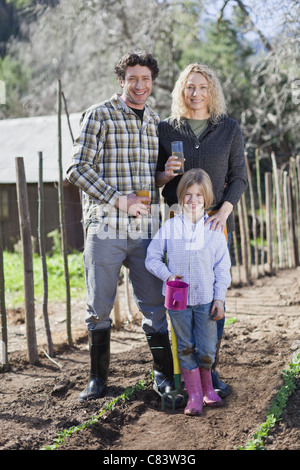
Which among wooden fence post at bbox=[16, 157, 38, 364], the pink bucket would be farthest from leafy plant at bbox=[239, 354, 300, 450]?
wooden fence post at bbox=[16, 157, 38, 364]

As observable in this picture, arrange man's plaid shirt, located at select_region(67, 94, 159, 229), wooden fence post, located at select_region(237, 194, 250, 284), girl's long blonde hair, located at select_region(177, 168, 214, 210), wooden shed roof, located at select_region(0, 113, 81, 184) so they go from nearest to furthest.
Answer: girl's long blonde hair, located at select_region(177, 168, 214, 210), man's plaid shirt, located at select_region(67, 94, 159, 229), wooden fence post, located at select_region(237, 194, 250, 284), wooden shed roof, located at select_region(0, 113, 81, 184)

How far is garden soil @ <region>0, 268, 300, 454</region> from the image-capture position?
2.74 meters

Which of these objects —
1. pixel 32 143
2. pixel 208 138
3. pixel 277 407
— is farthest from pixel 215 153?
pixel 32 143

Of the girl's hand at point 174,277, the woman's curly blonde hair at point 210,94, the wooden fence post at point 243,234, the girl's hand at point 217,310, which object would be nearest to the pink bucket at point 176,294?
the girl's hand at point 174,277

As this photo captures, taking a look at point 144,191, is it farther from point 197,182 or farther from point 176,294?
point 176,294

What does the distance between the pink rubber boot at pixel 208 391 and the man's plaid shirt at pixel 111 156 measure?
1005mm

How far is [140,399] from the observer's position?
3293 mm

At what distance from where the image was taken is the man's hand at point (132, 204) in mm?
3096

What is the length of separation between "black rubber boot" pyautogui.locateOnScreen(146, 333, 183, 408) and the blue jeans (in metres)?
0.28

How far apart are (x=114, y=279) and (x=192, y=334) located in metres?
0.59

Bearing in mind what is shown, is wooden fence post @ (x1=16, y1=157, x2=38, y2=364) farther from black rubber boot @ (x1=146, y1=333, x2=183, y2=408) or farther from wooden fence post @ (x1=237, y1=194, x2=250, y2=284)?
wooden fence post @ (x1=237, y1=194, x2=250, y2=284)

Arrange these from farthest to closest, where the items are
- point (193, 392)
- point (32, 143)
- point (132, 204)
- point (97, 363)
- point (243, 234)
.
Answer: point (32, 143)
point (243, 234)
point (97, 363)
point (132, 204)
point (193, 392)

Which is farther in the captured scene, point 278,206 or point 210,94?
point 278,206
